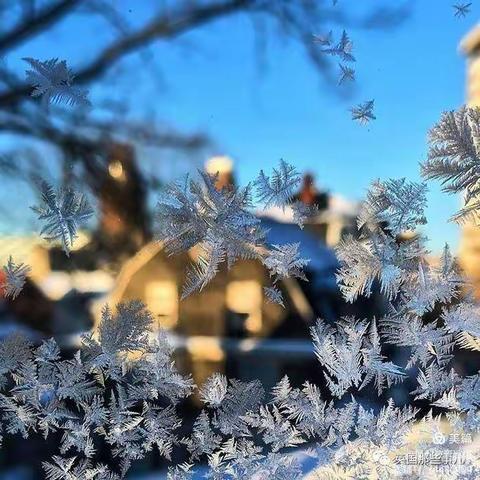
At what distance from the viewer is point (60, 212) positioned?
890 mm

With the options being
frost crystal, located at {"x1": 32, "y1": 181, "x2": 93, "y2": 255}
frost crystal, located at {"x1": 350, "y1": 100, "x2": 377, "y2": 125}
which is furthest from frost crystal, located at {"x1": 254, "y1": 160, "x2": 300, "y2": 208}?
frost crystal, located at {"x1": 32, "y1": 181, "x2": 93, "y2": 255}

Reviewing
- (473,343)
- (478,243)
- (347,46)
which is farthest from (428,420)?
(347,46)

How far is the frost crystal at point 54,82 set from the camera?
875 millimetres

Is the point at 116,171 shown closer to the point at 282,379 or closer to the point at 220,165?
the point at 220,165

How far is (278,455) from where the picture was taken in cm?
94

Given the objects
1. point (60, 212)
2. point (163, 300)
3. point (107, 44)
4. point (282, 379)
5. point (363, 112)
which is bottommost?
point (282, 379)

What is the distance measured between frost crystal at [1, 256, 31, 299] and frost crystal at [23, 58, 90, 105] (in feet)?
0.73

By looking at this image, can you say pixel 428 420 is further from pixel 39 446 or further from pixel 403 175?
pixel 39 446

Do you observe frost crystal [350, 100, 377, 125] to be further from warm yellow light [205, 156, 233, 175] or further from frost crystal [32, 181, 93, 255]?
frost crystal [32, 181, 93, 255]

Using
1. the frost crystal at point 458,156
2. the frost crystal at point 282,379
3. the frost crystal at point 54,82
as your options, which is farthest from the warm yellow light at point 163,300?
the frost crystal at point 458,156

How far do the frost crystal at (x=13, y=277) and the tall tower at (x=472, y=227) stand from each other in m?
0.59

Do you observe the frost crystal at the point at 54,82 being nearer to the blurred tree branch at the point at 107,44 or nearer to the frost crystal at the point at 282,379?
the blurred tree branch at the point at 107,44

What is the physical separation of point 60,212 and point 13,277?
0.11 metres

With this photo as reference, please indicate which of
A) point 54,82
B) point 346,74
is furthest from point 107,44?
point 346,74
